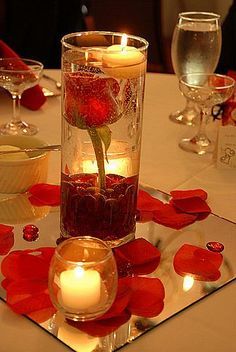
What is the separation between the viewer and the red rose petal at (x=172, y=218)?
3.64 feet

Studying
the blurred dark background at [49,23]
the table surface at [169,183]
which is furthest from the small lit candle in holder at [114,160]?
the blurred dark background at [49,23]

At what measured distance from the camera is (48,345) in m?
0.82

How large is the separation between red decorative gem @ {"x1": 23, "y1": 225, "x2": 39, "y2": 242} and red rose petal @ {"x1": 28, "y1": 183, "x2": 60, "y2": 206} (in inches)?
3.3

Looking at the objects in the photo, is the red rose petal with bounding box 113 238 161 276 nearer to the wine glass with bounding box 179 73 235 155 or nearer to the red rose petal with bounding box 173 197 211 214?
the red rose petal with bounding box 173 197 211 214

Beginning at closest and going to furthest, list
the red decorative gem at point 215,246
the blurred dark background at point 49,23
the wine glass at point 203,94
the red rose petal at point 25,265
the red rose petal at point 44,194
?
the red rose petal at point 25,265 → the red decorative gem at point 215,246 → the red rose petal at point 44,194 → the wine glass at point 203,94 → the blurred dark background at point 49,23

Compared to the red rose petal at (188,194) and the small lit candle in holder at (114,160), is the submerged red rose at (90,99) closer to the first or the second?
the small lit candle in holder at (114,160)

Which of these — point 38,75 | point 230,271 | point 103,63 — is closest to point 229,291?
point 230,271

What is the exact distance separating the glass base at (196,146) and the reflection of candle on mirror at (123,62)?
449 mm

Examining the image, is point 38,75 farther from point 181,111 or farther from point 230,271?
point 230,271

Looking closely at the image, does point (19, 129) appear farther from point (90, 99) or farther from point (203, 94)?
point (90, 99)

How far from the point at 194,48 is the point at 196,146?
0.26 meters

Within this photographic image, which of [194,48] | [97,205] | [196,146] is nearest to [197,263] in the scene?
[97,205]

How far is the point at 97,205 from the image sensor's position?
1.02m

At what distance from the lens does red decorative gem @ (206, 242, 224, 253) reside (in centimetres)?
103
